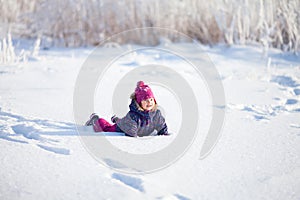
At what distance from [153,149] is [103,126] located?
60cm

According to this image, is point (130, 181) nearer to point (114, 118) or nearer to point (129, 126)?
point (129, 126)

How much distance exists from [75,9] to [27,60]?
1740 millimetres

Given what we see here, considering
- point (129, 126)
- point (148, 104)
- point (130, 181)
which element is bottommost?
point (130, 181)

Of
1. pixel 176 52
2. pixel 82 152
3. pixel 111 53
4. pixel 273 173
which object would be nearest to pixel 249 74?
pixel 176 52

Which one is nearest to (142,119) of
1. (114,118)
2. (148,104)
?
(148,104)

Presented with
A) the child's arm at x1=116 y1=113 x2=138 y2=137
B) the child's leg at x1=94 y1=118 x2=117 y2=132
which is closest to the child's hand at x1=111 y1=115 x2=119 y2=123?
the child's leg at x1=94 y1=118 x2=117 y2=132

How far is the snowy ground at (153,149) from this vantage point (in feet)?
6.64

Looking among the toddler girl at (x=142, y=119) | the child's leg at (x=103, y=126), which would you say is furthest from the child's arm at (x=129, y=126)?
the child's leg at (x=103, y=126)

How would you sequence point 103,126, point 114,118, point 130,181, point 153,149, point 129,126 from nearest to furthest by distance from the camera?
point 130,181
point 153,149
point 129,126
point 103,126
point 114,118

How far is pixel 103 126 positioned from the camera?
297cm

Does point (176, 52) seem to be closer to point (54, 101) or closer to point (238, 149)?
point (54, 101)

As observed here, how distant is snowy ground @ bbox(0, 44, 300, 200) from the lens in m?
2.03

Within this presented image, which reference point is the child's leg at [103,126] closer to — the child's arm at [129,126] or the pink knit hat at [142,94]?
the child's arm at [129,126]

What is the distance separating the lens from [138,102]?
2963 mm
